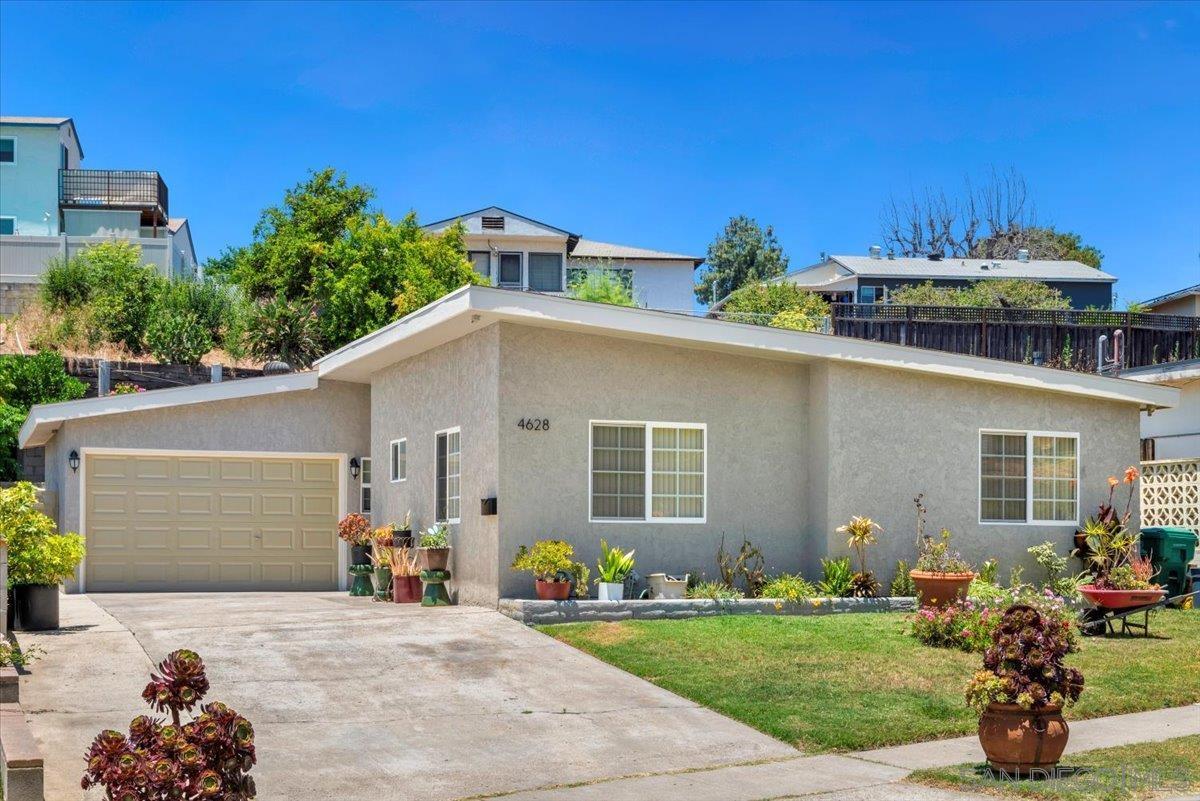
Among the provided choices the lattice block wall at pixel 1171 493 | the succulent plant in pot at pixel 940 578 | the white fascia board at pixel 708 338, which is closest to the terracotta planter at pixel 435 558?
the white fascia board at pixel 708 338

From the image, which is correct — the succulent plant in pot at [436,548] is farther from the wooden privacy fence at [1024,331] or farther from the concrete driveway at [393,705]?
the wooden privacy fence at [1024,331]

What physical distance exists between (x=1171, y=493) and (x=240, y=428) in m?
14.2

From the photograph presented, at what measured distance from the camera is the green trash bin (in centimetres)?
1762

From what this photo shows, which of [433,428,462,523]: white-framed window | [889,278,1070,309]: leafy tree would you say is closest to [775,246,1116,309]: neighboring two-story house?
[889,278,1070,309]: leafy tree

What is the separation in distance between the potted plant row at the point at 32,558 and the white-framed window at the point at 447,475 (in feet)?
15.1

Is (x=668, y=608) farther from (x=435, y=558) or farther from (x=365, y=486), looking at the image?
(x=365, y=486)

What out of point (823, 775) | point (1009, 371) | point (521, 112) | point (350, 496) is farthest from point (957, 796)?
point (521, 112)

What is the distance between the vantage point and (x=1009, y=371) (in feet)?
57.1

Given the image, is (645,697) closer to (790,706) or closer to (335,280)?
(790,706)

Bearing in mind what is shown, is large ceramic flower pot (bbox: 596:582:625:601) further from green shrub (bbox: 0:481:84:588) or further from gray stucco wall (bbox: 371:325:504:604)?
green shrub (bbox: 0:481:84:588)

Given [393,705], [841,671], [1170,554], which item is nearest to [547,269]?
[1170,554]

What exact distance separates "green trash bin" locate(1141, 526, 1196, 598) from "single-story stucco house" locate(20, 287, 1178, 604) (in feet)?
2.83

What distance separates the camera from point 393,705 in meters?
11.4

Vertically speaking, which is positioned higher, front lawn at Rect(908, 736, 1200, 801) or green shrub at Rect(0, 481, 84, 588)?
green shrub at Rect(0, 481, 84, 588)
